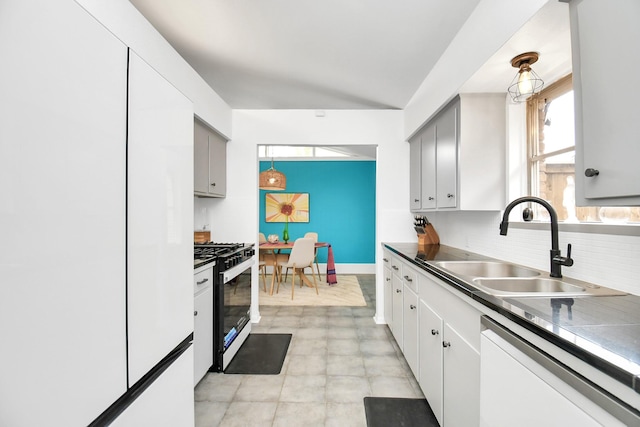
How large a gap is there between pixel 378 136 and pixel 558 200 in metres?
2.06

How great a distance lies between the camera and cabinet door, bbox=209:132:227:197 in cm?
311

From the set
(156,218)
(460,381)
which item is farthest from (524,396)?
(156,218)

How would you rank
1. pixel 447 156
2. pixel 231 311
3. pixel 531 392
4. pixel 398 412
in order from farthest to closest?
1. pixel 231 311
2. pixel 447 156
3. pixel 398 412
4. pixel 531 392

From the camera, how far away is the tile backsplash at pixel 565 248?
127 cm

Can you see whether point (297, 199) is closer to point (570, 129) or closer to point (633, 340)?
point (570, 129)

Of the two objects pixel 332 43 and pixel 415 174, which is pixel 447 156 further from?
pixel 332 43

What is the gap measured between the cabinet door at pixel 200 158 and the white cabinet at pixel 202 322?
92 cm

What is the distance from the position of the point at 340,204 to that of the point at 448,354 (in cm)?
495

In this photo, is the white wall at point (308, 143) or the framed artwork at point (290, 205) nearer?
the white wall at point (308, 143)

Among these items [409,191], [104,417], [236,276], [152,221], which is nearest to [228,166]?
[236,276]

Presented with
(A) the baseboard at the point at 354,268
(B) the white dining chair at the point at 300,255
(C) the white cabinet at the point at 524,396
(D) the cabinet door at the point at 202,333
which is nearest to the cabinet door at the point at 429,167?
(C) the white cabinet at the point at 524,396

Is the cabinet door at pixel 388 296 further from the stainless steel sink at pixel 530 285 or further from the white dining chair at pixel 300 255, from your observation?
the white dining chair at pixel 300 255

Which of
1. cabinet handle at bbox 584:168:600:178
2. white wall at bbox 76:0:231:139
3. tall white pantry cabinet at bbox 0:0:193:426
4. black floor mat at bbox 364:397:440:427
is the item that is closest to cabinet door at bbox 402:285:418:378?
black floor mat at bbox 364:397:440:427

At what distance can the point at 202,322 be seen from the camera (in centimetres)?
215
